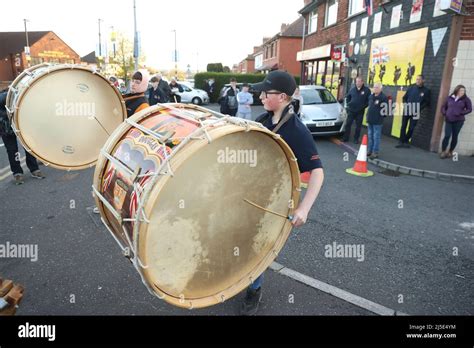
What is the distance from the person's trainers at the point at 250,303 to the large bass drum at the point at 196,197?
39 centimetres

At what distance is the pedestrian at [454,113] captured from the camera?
8.05 m

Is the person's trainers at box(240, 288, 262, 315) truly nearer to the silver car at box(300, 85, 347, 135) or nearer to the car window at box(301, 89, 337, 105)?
the silver car at box(300, 85, 347, 135)

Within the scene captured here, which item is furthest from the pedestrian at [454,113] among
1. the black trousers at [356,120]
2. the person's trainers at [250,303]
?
the person's trainers at [250,303]

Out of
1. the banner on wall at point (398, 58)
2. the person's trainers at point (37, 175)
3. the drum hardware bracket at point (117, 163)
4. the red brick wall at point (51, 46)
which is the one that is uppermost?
the red brick wall at point (51, 46)

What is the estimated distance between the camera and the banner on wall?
31.3 feet

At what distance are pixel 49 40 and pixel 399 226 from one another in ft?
212

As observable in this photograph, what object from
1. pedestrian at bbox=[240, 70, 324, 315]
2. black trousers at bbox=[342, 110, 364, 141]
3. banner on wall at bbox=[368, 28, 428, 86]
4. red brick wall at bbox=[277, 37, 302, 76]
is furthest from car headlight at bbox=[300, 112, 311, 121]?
red brick wall at bbox=[277, 37, 302, 76]

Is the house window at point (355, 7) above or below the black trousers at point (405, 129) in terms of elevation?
above

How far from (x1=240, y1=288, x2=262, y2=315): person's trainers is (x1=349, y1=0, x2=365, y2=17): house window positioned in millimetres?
13269

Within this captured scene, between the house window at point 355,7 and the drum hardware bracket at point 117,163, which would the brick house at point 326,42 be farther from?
the drum hardware bracket at point 117,163

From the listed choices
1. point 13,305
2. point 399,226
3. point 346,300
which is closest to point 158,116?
point 13,305

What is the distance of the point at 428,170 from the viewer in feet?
23.9

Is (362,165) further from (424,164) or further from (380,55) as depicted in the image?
(380,55)

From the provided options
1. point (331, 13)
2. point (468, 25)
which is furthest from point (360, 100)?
point (331, 13)
